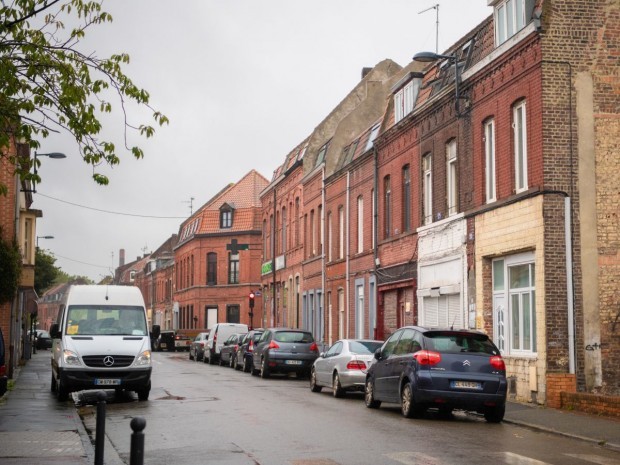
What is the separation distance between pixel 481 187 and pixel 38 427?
13.2 metres

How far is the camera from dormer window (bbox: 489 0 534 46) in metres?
22.0

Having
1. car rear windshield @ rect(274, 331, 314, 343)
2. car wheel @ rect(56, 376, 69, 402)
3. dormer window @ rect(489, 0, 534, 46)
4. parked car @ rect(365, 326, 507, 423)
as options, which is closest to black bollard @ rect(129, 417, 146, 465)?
parked car @ rect(365, 326, 507, 423)

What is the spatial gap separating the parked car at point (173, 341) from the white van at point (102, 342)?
46.2 metres

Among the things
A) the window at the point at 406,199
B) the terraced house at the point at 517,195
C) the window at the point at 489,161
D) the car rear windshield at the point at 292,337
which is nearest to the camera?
the terraced house at the point at 517,195

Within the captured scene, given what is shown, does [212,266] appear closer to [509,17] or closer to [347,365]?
[347,365]

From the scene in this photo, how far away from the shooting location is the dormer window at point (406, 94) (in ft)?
101

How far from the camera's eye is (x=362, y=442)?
44.1ft

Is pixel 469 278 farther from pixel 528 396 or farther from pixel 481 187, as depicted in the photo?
pixel 528 396

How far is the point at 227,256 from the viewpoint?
81062mm

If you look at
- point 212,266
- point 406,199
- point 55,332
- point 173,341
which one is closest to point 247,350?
point 406,199

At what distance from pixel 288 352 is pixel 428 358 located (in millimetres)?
14783

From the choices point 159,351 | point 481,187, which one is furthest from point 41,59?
point 159,351

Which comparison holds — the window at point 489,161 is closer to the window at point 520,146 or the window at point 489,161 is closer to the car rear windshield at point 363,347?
the window at point 520,146

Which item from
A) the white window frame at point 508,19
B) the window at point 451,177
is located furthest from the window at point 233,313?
the white window frame at point 508,19
